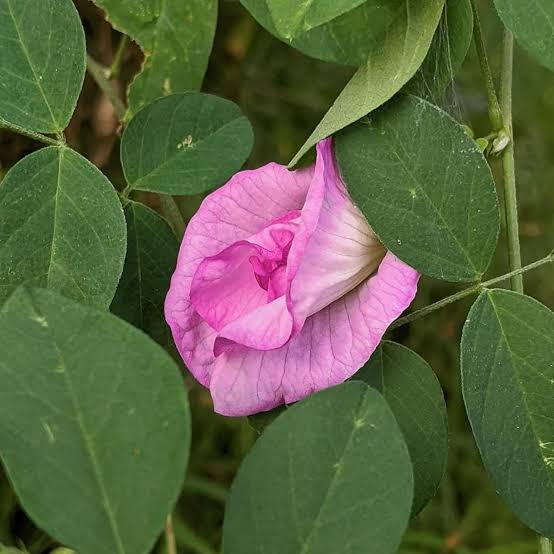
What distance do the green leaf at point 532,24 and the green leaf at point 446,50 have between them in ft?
0.22

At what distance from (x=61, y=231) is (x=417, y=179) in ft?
0.72

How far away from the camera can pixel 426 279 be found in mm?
1319

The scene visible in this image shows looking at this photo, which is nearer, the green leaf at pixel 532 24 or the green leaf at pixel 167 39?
the green leaf at pixel 532 24

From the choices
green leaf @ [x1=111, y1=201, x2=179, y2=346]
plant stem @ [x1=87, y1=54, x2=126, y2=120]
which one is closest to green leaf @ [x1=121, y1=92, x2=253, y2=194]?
green leaf @ [x1=111, y1=201, x2=179, y2=346]

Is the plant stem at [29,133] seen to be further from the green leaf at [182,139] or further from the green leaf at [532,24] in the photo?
the green leaf at [532,24]

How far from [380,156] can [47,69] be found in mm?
224

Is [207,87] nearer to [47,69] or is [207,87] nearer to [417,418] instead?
[47,69]

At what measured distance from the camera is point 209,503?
130cm

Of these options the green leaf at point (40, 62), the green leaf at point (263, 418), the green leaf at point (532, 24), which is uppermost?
the green leaf at point (532, 24)

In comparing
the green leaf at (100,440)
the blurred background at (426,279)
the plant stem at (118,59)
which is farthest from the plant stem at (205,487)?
the green leaf at (100,440)

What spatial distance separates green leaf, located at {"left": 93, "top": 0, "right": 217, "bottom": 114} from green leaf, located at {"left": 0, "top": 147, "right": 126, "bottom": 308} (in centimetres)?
21

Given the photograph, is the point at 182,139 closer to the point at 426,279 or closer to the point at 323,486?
the point at 323,486

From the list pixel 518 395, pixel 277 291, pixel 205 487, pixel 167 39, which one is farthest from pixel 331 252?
pixel 205 487

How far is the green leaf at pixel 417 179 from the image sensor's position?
1.84 feet
